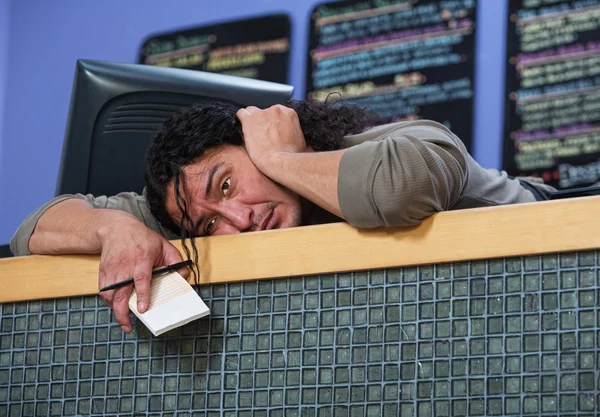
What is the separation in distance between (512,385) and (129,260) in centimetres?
54

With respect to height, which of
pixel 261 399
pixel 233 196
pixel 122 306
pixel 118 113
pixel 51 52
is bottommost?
pixel 261 399

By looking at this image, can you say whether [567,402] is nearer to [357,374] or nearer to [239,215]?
[357,374]

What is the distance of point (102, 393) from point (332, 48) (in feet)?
6.11

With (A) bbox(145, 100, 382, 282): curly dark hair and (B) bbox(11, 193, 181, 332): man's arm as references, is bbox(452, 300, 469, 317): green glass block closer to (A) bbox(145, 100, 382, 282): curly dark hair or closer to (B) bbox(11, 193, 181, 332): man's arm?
(B) bbox(11, 193, 181, 332): man's arm

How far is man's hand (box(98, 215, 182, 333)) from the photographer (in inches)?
51.9

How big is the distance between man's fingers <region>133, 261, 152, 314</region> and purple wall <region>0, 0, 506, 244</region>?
1.82 m

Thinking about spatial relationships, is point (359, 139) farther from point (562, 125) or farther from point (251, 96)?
point (562, 125)

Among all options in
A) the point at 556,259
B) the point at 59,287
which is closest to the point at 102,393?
the point at 59,287

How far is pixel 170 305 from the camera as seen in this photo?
4.23 feet

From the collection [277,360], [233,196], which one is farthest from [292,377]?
[233,196]

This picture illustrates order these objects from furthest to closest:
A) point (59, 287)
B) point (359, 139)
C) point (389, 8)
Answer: point (389, 8), point (359, 139), point (59, 287)

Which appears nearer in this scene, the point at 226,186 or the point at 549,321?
the point at 549,321

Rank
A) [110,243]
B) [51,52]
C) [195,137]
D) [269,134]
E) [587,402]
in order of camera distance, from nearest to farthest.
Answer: [587,402] → [110,243] → [269,134] → [195,137] → [51,52]

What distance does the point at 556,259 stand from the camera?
1.12 metres
